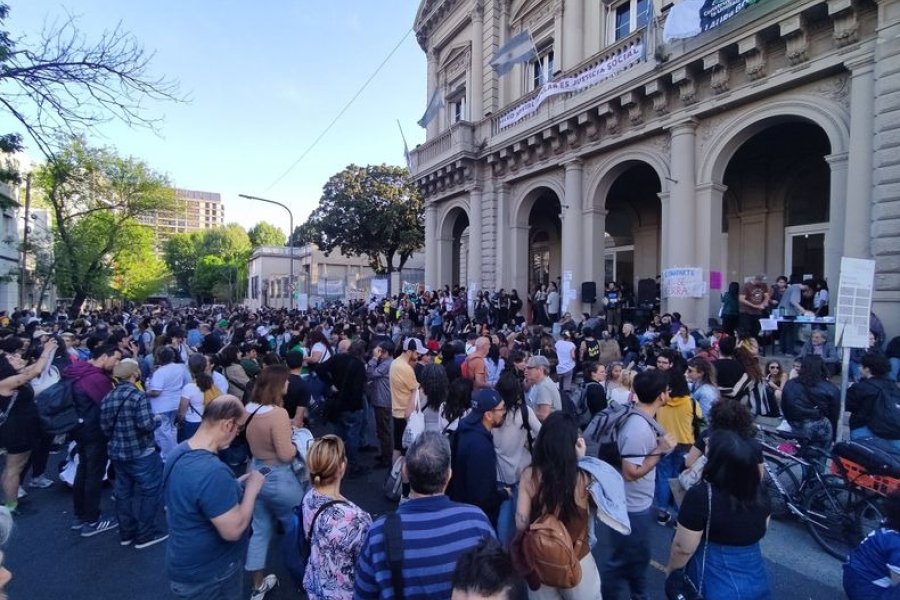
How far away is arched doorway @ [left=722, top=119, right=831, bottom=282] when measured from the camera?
41.7 feet

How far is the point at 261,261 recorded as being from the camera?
57219 millimetres

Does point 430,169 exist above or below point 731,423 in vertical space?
above

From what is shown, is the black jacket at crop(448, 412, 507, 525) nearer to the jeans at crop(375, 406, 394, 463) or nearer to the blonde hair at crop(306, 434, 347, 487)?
the blonde hair at crop(306, 434, 347, 487)

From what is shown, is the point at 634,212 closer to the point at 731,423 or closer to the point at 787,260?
the point at 787,260

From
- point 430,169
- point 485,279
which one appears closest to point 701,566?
point 485,279

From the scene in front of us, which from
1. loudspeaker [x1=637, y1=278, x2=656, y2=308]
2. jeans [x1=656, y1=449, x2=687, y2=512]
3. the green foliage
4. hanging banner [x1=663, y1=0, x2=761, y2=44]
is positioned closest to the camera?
jeans [x1=656, y1=449, x2=687, y2=512]

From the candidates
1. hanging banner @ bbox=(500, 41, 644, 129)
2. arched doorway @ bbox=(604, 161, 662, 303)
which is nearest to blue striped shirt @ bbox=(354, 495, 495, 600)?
hanging banner @ bbox=(500, 41, 644, 129)

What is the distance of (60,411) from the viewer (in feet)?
15.1

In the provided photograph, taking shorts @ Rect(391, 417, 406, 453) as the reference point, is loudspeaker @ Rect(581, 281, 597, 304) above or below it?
above

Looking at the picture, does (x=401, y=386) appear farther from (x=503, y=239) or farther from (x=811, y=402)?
(x=503, y=239)

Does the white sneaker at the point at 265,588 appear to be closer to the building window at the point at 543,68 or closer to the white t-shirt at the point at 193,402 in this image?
the white t-shirt at the point at 193,402

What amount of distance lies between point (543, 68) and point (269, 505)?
17.5 m

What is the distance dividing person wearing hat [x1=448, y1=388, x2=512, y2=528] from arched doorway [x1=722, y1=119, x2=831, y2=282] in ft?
40.5

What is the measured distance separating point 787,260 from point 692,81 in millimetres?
5816
